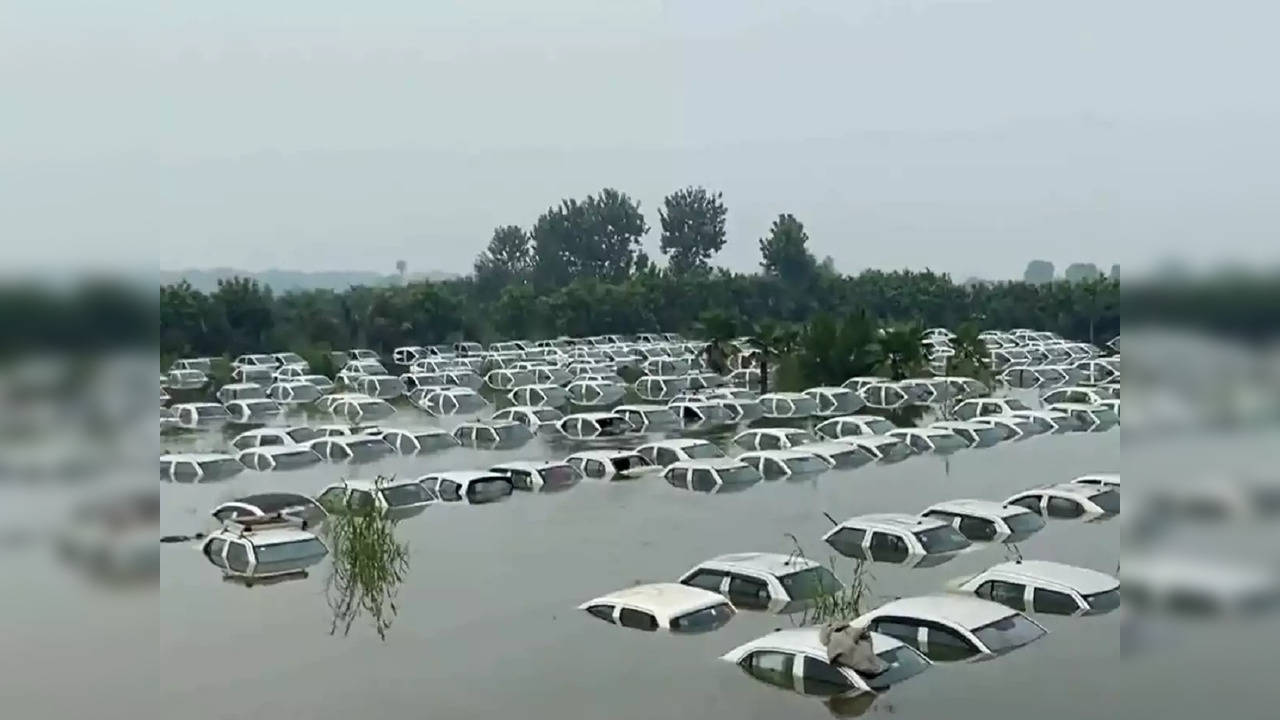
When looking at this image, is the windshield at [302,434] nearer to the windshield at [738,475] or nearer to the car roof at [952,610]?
the windshield at [738,475]

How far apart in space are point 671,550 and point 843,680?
544cm

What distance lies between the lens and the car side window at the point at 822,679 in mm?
9906

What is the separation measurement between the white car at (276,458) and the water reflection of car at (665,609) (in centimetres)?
1042

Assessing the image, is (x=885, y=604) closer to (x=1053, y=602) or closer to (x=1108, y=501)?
(x=1053, y=602)

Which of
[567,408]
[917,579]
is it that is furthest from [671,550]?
[567,408]

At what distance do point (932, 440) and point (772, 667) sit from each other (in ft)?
40.2

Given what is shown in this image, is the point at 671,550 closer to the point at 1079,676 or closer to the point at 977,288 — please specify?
the point at 1079,676

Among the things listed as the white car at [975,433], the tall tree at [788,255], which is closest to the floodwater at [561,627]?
the white car at [975,433]

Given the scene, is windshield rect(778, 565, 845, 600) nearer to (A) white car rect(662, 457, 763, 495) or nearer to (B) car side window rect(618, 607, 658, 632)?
(B) car side window rect(618, 607, 658, 632)


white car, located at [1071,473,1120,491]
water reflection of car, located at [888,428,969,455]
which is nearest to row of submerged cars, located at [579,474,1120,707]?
white car, located at [1071,473,1120,491]

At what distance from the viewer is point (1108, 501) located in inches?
635
